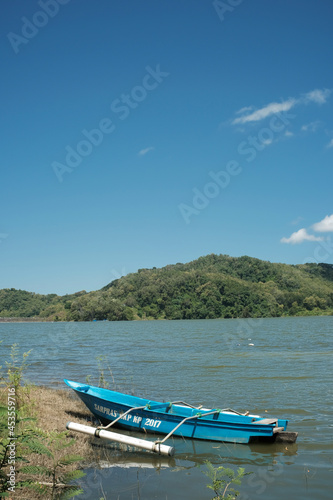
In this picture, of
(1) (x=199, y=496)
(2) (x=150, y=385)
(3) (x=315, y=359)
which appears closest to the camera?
(1) (x=199, y=496)

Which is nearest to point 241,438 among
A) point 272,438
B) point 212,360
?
point 272,438

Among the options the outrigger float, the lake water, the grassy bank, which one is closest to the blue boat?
the outrigger float

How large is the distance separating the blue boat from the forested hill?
129 metres

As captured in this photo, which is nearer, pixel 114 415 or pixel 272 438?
pixel 272 438

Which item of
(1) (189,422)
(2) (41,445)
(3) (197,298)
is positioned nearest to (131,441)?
(1) (189,422)

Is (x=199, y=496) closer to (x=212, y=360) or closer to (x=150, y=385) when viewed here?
(x=150, y=385)

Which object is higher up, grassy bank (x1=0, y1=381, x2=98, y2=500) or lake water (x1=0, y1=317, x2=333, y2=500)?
grassy bank (x1=0, y1=381, x2=98, y2=500)

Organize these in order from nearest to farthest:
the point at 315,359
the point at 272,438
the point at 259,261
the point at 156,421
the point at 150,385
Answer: the point at 272,438, the point at 156,421, the point at 150,385, the point at 315,359, the point at 259,261

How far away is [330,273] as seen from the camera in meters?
195

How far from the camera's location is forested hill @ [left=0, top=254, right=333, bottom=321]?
141000 millimetres

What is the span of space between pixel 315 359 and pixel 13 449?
26104 millimetres

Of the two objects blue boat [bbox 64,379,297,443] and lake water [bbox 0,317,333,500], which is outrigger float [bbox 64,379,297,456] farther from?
lake water [bbox 0,317,333,500]

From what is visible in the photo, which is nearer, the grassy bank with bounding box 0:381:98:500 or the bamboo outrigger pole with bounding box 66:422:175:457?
the grassy bank with bounding box 0:381:98:500

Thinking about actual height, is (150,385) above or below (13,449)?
below
